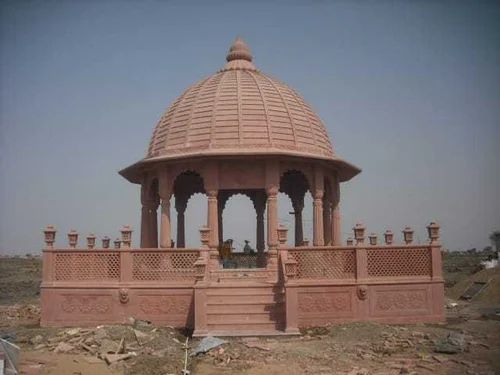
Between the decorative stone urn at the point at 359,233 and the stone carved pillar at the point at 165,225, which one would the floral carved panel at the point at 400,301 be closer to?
the decorative stone urn at the point at 359,233

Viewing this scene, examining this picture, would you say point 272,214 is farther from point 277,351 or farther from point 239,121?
point 277,351

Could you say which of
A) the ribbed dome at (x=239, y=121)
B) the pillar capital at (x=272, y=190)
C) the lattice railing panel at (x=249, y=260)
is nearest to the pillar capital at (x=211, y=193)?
the ribbed dome at (x=239, y=121)

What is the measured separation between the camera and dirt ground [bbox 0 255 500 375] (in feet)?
30.4

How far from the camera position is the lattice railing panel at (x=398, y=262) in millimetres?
13516

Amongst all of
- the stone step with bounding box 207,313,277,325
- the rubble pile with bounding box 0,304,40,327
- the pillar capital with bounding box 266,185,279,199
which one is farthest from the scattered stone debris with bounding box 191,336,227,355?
the rubble pile with bounding box 0,304,40,327

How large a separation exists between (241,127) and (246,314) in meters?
6.89

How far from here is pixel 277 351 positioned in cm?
1045

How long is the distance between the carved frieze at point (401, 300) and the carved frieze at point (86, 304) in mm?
6956

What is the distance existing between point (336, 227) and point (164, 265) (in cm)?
763

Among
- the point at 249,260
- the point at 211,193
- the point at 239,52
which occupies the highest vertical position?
the point at 239,52

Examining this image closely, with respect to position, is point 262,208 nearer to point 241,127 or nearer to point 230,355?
point 241,127

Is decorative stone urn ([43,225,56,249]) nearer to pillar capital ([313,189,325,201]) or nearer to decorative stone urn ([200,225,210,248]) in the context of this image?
decorative stone urn ([200,225,210,248])

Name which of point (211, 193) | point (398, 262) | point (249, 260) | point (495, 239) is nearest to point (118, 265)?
point (211, 193)

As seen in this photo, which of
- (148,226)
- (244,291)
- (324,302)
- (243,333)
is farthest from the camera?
(148,226)
